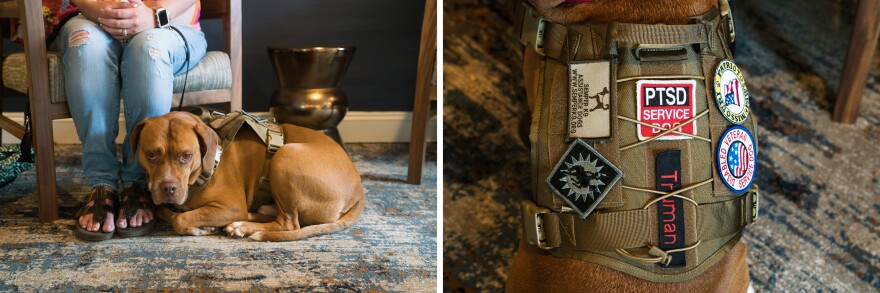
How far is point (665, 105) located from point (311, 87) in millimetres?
457

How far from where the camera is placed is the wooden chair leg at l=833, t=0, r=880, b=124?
4.90 ft

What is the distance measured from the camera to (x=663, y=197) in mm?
701

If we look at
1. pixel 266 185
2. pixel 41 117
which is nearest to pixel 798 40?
pixel 266 185

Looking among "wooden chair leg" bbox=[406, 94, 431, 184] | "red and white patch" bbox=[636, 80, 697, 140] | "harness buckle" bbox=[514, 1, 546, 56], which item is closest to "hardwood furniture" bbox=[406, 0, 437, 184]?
"wooden chair leg" bbox=[406, 94, 431, 184]

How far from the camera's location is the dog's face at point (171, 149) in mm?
921

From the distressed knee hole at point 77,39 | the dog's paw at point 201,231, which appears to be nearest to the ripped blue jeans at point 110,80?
the distressed knee hole at point 77,39

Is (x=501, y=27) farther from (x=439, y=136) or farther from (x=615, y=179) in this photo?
(x=615, y=179)

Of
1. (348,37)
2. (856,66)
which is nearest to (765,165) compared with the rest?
(856,66)

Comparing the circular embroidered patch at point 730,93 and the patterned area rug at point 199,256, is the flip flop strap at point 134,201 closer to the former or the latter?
the patterned area rug at point 199,256

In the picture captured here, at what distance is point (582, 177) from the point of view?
2.31 feet

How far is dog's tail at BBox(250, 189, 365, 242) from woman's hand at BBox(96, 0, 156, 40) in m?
0.28

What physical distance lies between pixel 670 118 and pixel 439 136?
27 centimetres

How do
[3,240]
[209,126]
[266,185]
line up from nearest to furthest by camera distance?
1. [3,240]
2. [209,126]
3. [266,185]

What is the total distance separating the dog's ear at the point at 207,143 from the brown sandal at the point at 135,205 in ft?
0.30
